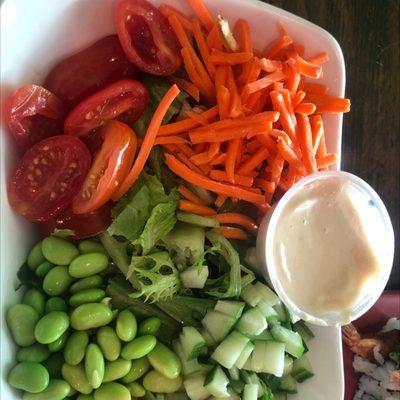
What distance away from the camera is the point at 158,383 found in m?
1.57

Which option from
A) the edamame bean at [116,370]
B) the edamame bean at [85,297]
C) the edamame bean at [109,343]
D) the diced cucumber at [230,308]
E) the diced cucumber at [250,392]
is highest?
the edamame bean at [85,297]

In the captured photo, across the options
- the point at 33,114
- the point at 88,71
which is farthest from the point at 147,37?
the point at 33,114

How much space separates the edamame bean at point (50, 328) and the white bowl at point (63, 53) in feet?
0.32

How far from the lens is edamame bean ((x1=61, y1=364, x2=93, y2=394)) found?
1.50 meters

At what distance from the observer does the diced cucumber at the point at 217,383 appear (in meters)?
1.56

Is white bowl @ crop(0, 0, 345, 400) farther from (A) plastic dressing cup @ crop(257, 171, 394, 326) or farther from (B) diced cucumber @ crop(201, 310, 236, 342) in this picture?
(B) diced cucumber @ crop(201, 310, 236, 342)

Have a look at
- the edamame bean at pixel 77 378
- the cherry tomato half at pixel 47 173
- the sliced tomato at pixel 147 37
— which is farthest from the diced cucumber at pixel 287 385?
the sliced tomato at pixel 147 37

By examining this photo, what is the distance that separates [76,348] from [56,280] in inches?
7.0

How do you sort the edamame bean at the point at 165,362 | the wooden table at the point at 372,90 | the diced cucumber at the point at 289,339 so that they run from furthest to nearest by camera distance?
the wooden table at the point at 372,90
the diced cucumber at the point at 289,339
the edamame bean at the point at 165,362

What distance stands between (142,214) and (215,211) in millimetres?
209

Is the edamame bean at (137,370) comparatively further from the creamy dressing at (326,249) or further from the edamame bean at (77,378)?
the creamy dressing at (326,249)

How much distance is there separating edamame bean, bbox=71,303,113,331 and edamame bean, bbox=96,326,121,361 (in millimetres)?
31

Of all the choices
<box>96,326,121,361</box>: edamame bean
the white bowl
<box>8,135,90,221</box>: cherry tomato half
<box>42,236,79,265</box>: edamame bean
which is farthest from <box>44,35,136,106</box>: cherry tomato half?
<box>96,326,121,361</box>: edamame bean

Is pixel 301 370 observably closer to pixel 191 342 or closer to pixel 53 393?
pixel 191 342
